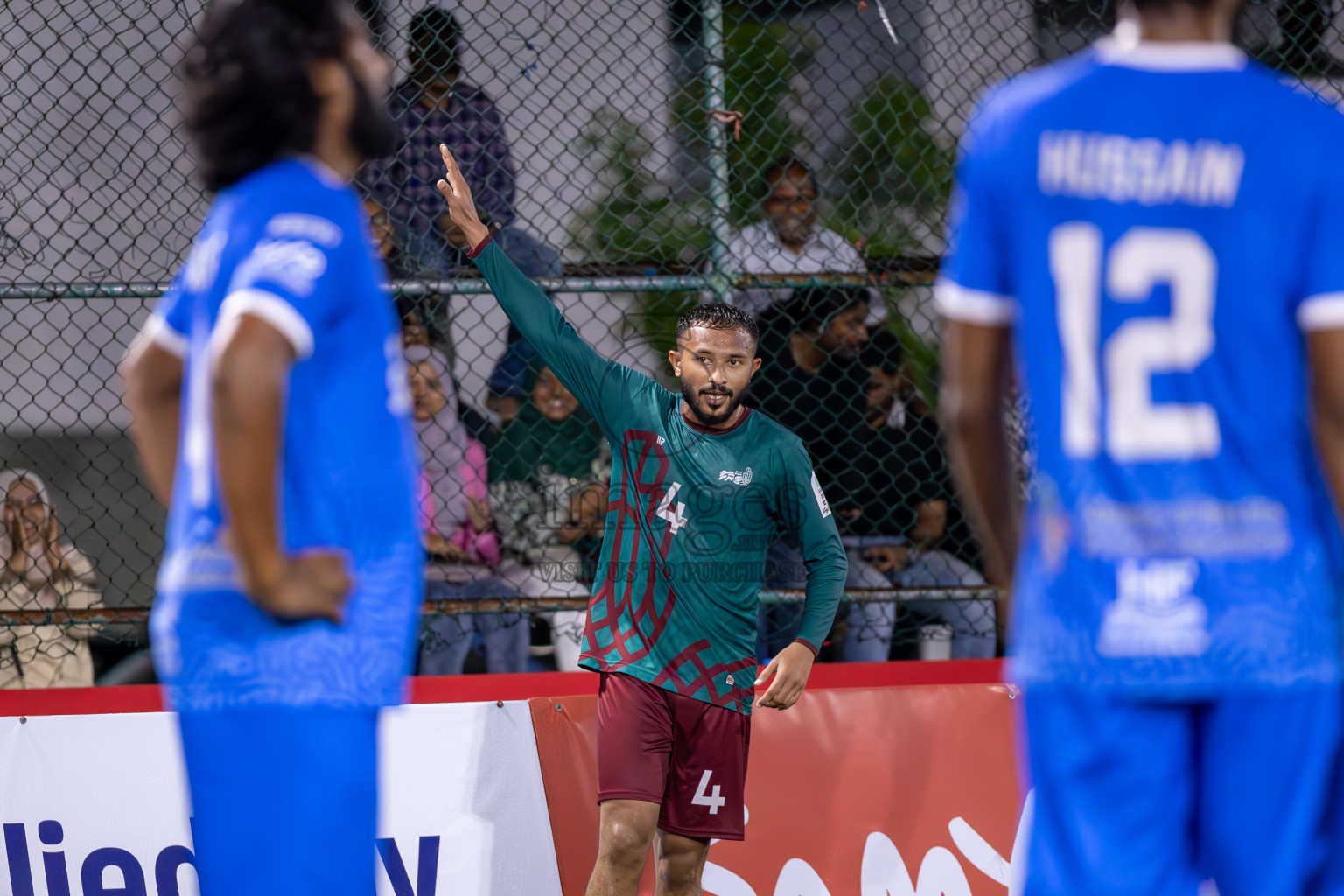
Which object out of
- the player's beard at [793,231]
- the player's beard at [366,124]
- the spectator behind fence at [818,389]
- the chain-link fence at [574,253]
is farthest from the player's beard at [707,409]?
the player's beard at [366,124]

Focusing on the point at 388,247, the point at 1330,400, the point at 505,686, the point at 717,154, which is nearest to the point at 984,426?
the point at 1330,400

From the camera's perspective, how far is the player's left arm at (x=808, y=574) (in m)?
3.89

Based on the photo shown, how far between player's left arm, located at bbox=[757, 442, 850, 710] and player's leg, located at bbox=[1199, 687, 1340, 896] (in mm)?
2185

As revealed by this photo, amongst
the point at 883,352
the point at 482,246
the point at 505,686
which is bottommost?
the point at 505,686

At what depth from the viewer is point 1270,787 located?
169 centimetres

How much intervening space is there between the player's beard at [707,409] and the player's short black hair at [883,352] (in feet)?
4.29

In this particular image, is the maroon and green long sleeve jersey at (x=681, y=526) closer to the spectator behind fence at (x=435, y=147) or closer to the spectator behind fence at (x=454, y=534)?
the spectator behind fence at (x=454, y=534)

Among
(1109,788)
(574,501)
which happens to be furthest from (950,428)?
(574,501)

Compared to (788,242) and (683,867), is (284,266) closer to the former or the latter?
(683,867)

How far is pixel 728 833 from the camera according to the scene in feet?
13.2

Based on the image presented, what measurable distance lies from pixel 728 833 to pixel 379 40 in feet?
10.5

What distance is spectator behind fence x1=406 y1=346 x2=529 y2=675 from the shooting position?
16.3 feet

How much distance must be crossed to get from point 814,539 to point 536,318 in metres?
1.07

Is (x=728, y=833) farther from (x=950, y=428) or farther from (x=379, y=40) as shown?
(x=379, y=40)
